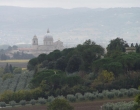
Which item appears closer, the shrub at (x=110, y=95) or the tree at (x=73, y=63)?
the shrub at (x=110, y=95)

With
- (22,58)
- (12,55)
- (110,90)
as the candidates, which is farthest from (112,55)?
(12,55)

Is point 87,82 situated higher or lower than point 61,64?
lower

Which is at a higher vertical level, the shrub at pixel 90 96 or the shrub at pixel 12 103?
the shrub at pixel 90 96

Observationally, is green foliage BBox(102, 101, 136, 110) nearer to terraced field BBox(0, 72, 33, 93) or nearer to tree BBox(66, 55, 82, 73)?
terraced field BBox(0, 72, 33, 93)

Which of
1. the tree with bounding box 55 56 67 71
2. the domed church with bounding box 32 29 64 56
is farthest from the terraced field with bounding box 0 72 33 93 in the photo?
the domed church with bounding box 32 29 64 56

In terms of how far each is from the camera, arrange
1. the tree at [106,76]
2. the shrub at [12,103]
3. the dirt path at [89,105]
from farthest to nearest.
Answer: the tree at [106,76]
the shrub at [12,103]
the dirt path at [89,105]

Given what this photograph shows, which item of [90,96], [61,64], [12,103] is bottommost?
[12,103]

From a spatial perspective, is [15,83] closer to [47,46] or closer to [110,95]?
[110,95]

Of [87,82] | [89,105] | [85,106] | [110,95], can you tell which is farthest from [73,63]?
[85,106]

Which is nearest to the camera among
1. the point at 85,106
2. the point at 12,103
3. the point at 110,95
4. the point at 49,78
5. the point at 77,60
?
the point at 85,106

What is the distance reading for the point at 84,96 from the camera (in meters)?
40.0

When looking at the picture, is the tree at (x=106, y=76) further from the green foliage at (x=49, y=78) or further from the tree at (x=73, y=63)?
the tree at (x=73, y=63)

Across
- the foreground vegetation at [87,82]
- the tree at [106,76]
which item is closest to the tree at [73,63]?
the foreground vegetation at [87,82]

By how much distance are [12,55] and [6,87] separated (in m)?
91.9
